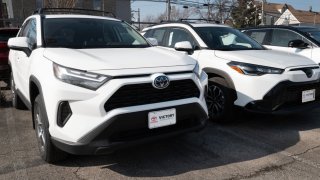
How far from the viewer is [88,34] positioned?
4.71 metres

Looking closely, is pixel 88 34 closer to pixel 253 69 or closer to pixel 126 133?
pixel 126 133

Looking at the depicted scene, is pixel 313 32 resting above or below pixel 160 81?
above

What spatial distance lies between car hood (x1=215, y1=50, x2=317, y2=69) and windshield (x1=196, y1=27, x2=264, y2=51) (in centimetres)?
32

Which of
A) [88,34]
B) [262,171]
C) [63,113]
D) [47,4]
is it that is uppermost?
[47,4]

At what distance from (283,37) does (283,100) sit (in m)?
3.46

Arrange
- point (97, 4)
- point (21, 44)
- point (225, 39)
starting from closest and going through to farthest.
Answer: point (21, 44) < point (225, 39) < point (97, 4)

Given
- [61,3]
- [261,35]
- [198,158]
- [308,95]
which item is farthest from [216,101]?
[61,3]

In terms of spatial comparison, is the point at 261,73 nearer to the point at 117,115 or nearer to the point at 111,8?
the point at 117,115

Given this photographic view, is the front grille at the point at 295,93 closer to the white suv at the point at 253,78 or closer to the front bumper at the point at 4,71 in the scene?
the white suv at the point at 253,78

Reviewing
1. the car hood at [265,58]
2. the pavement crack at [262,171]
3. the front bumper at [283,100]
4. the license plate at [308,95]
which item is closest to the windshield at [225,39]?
the car hood at [265,58]

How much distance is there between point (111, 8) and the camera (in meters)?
31.3

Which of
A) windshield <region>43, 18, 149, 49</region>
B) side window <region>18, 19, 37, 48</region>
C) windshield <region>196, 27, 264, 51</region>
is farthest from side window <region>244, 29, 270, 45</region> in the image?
side window <region>18, 19, 37, 48</region>

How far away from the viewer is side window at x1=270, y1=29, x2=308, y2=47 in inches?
308

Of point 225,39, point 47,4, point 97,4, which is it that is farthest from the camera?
point 97,4
